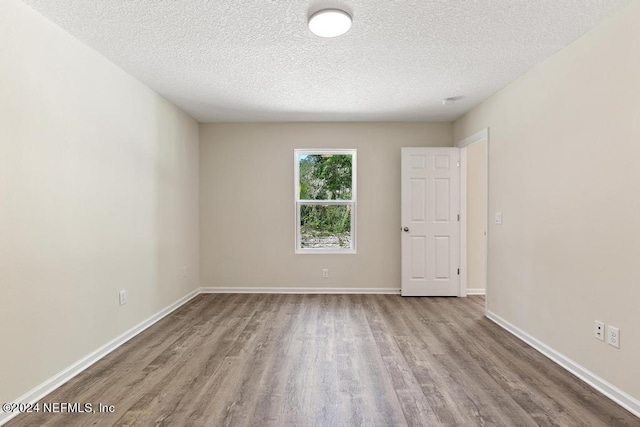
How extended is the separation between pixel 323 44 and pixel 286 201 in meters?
2.55

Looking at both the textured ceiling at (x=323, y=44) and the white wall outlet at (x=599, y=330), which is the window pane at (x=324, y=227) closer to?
the textured ceiling at (x=323, y=44)

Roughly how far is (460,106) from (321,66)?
2047 millimetres

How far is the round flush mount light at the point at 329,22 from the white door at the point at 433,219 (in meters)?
2.58

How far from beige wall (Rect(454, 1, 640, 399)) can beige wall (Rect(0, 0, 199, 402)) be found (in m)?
3.64

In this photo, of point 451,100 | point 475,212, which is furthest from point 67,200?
point 475,212

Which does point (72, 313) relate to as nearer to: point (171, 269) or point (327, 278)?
point (171, 269)

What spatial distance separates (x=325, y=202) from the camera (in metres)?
4.73

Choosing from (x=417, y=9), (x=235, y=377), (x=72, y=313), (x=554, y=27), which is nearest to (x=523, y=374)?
(x=235, y=377)

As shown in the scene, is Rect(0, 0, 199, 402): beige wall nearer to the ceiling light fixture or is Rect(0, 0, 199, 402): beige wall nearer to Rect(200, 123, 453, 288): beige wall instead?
Rect(200, 123, 453, 288): beige wall

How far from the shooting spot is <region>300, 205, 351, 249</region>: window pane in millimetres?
4750

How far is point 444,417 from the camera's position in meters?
1.82

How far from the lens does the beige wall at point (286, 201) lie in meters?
4.67

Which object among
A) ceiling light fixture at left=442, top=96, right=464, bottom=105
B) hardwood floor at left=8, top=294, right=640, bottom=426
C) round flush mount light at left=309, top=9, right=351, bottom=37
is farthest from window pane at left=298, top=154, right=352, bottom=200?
round flush mount light at left=309, top=9, right=351, bottom=37

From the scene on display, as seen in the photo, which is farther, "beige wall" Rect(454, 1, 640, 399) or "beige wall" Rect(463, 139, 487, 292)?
"beige wall" Rect(463, 139, 487, 292)
